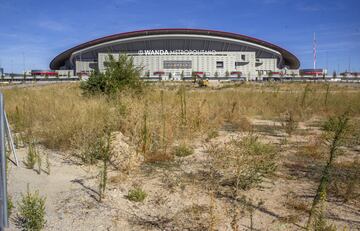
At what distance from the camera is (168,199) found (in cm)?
433

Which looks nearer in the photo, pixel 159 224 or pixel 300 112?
pixel 159 224

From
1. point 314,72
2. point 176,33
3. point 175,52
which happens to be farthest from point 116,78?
point 314,72

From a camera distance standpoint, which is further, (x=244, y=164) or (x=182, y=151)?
(x=182, y=151)

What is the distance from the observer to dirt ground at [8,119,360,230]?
144 inches

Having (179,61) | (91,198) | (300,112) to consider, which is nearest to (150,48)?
(179,61)

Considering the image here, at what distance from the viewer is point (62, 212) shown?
3.96 metres

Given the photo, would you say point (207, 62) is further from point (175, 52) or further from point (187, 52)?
point (175, 52)

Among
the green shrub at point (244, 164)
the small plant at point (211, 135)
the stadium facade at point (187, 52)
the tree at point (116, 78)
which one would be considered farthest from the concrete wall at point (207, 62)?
the green shrub at point (244, 164)

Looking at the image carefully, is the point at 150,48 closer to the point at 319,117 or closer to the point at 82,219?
the point at 319,117

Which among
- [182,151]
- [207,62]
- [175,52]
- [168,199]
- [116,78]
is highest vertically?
[175,52]

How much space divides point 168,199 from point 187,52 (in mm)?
83811

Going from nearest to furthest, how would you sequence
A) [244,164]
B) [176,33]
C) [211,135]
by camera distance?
1. [244,164]
2. [211,135]
3. [176,33]

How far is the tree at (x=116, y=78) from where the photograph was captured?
1334 cm

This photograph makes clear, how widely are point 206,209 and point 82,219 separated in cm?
150
